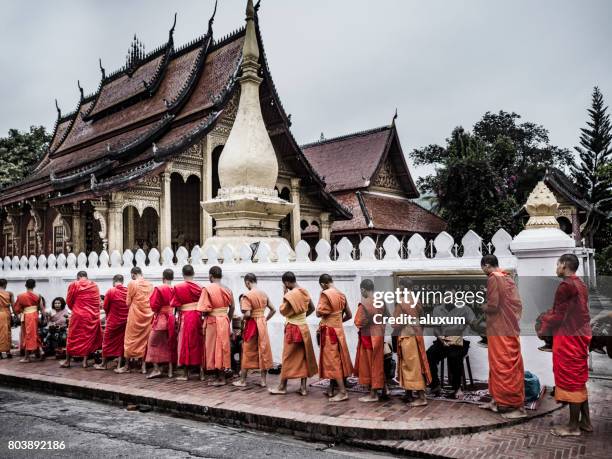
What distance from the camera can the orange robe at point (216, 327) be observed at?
648cm

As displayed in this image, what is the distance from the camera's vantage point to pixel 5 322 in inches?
353

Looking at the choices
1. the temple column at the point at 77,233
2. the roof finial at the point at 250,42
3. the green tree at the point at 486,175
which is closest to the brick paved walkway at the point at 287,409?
the roof finial at the point at 250,42

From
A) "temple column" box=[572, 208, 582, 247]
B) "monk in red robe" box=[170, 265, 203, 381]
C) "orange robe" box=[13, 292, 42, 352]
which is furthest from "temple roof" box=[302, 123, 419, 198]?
"monk in red robe" box=[170, 265, 203, 381]

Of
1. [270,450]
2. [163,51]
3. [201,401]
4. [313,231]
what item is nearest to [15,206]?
[163,51]

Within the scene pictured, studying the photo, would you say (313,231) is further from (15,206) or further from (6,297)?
(6,297)

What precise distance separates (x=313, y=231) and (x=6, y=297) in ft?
42.1

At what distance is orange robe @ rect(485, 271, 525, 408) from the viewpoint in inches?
192

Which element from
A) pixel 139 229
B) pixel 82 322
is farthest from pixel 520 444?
pixel 139 229

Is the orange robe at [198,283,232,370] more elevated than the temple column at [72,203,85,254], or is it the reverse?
the temple column at [72,203,85,254]

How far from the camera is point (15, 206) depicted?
19078 mm

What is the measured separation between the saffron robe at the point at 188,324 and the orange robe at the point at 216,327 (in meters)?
0.18

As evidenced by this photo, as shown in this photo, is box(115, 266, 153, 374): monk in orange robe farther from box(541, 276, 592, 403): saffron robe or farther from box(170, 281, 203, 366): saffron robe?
box(541, 276, 592, 403): saffron robe

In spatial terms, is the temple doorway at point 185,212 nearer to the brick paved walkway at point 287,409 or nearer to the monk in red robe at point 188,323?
the brick paved walkway at point 287,409

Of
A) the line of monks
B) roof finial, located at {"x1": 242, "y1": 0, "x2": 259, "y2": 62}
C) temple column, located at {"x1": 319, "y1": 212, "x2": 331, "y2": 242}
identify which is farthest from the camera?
temple column, located at {"x1": 319, "y1": 212, "x2": 331, "y2": 242}
